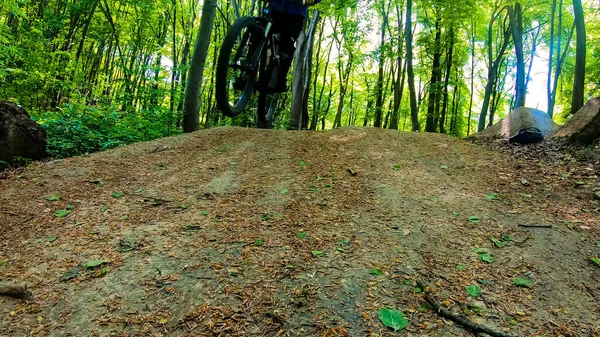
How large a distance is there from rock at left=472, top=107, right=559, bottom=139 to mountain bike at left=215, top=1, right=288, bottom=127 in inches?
202

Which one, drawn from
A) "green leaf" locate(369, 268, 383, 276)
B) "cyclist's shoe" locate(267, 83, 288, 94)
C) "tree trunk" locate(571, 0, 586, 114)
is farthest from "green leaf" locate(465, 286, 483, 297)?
"tree trunk" locate(571, 0, 586, 114)

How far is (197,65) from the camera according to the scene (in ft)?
22.5

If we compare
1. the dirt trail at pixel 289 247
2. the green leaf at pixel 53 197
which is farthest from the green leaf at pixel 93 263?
the green leaf at pixel 53 197

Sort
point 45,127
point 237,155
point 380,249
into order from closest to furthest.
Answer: point 380,249, point 237,155, point 45,127

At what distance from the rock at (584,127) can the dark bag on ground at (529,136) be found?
0.21 m

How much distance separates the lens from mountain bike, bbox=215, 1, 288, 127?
171 inches

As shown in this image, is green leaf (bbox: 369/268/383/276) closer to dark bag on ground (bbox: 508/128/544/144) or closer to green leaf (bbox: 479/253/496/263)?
green leaf (bbox: 479/253/496/263)

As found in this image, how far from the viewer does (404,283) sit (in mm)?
2330

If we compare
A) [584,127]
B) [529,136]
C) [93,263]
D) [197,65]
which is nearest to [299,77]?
[197,65]

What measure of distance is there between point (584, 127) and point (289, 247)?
5821mm

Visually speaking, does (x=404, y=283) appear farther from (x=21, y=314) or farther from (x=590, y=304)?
(x=21, y=314)

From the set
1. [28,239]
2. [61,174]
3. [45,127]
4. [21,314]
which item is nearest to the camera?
[21,314]

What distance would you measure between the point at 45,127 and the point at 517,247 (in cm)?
750

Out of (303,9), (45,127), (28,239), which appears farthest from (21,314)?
(45,127)
